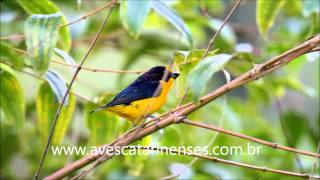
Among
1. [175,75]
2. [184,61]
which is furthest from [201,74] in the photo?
[175,75]

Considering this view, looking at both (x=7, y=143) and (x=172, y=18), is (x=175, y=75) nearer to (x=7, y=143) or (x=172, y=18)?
(x=172, y=18)

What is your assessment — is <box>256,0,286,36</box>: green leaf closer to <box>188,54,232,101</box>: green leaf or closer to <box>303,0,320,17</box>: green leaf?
<box>303,0,320,17</box>: green leaf

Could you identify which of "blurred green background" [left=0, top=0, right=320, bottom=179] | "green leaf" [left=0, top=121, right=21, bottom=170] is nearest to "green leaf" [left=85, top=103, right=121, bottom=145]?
"blurred green background" [left=0, top=0, right=320, bottom=179]

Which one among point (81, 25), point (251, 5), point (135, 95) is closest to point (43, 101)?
point (135, 95)

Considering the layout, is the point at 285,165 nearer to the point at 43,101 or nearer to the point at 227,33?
the point at 227,33

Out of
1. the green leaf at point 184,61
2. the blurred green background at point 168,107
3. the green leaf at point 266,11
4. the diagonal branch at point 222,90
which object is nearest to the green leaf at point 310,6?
the blurred green background at point 168,107

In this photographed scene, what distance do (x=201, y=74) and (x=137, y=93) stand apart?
394 millimetres

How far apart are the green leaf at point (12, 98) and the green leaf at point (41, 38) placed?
15.6 inches

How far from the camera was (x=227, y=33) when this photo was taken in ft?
6.48

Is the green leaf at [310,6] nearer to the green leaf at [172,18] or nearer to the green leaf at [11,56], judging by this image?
the green leaf at [172,18]

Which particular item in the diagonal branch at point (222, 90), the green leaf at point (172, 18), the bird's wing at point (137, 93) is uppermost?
the green leaf at point (172, 18)

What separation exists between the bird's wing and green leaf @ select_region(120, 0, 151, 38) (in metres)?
0.31

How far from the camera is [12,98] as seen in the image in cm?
137

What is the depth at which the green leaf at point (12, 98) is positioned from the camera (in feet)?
4.41
